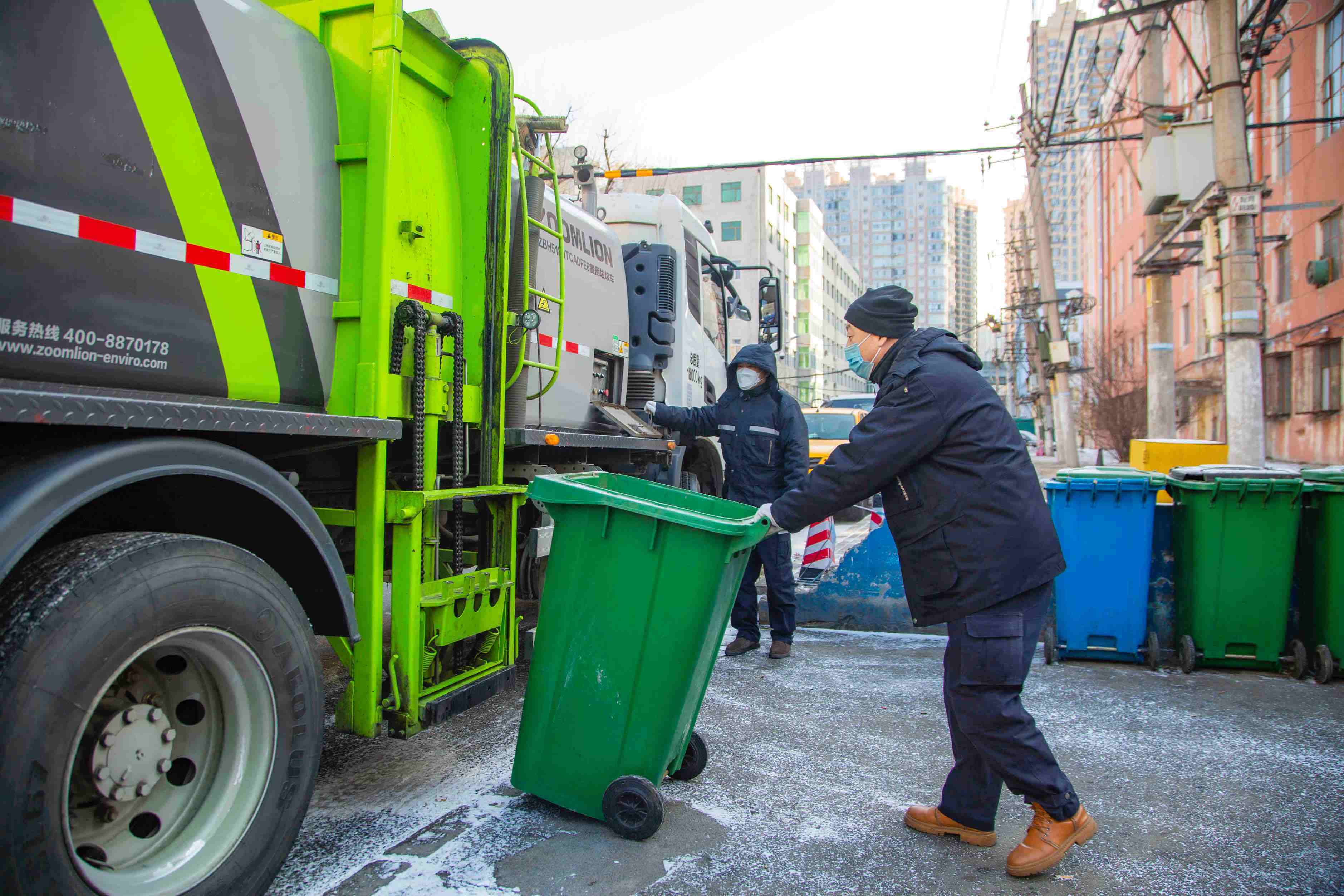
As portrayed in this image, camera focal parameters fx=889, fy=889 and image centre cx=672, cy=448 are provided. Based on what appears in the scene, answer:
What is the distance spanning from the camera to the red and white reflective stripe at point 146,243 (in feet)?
6.18

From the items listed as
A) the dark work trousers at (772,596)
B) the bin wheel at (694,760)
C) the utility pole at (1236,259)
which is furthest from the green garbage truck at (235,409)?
the utility pole at (1236,259)

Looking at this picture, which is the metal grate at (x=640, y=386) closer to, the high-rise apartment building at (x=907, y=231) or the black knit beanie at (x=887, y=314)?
the black knit beanie at (x=887, y=314)

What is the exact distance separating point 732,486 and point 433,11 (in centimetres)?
319

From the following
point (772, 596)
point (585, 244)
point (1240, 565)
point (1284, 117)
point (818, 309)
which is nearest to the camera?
point (1240, 565)

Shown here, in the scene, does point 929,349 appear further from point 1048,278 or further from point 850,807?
point 1048,278

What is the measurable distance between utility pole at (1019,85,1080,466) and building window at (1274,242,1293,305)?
4.64 m

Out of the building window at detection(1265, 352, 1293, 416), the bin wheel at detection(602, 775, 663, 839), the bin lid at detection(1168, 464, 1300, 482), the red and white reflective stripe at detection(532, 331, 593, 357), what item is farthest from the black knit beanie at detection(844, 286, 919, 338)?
the building window at detection(1265, 352, 1293, 416)

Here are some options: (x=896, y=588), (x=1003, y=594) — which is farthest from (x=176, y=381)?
(x=896, y=588)

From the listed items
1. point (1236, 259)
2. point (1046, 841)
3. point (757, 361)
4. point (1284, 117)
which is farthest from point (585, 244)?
point (1284, 117)

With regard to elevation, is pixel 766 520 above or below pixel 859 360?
below

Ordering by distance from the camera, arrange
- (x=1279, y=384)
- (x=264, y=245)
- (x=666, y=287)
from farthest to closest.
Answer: (x=1279, y=384) → (x=666, y=287) → (x=264, y=245)

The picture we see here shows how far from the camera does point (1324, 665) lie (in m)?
4.60

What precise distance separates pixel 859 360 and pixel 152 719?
2506mm

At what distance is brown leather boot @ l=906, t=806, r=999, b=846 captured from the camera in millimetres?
2840
